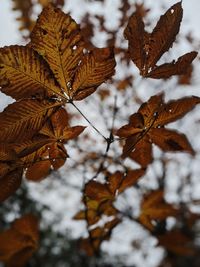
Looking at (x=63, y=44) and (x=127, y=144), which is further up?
(x=63, y=44)

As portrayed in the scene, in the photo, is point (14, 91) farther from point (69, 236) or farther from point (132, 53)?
point (69, 236)

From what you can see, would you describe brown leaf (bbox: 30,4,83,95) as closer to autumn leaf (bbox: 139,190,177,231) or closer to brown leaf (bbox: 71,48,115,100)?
brown leaf (bbox: 71,48,115,100)

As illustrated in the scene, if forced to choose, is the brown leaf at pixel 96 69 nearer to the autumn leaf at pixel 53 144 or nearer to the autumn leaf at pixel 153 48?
the autumn leaf at pixel 153 48

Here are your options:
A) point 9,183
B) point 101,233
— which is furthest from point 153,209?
point 9,183

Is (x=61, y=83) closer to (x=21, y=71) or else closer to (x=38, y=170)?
(x=21, y=71)

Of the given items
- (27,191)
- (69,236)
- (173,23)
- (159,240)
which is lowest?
(159,240)

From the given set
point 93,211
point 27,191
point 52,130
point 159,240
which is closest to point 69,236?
point 27,191

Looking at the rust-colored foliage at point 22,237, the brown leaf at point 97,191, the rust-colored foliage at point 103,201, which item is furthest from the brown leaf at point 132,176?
the rust-colored foliage at point 22,237

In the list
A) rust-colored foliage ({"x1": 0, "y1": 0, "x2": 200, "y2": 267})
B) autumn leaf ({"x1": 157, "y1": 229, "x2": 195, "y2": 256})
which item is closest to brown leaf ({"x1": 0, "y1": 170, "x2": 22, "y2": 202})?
rust-colored foliage ({"x1": 0, "y1": 0, "x2": 200, "y2": 267})
